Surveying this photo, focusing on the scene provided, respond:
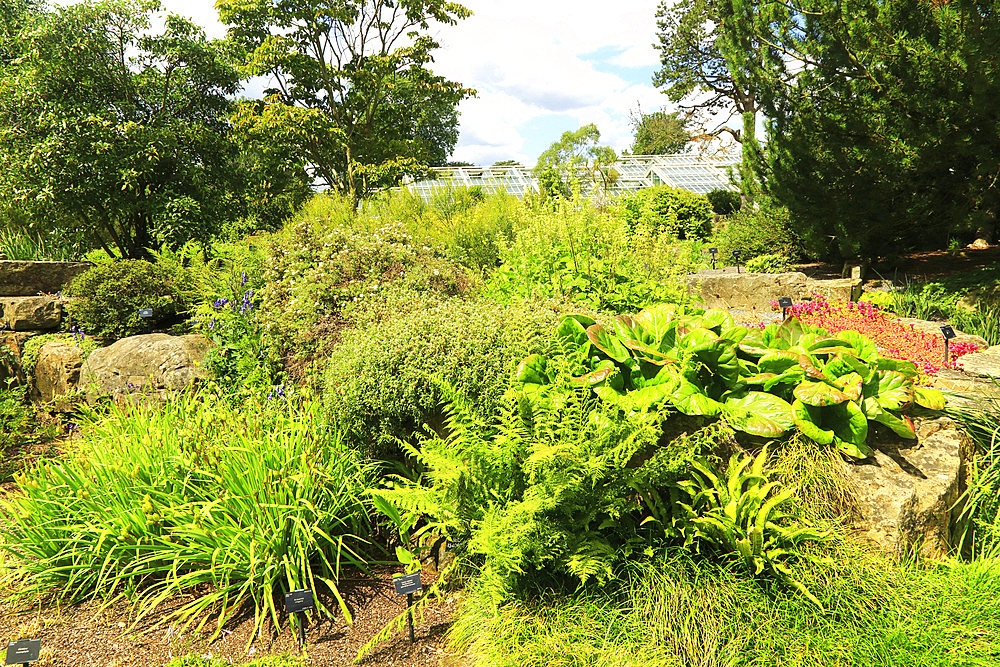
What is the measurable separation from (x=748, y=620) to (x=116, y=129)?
32.9ft

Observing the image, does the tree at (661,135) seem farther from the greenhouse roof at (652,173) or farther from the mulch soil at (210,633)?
the mulch soil at (210,633)

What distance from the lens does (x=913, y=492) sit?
245cm

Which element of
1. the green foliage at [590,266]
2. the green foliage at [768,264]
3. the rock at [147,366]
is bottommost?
the rock at [147,366]

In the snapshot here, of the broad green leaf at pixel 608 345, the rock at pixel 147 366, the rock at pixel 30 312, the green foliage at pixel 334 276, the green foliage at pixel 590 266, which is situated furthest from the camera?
the rock at pixel 30 312

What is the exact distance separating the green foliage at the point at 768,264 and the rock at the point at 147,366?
8.51 metres

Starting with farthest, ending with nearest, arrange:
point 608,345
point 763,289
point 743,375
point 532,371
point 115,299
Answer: point 763,289 < point 115,299 < point 532,371 < point 608,345 < point 743,375

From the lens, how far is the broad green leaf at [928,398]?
2678 millimetres

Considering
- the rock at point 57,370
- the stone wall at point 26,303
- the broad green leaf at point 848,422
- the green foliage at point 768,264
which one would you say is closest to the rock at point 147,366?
the rock at point 57,370

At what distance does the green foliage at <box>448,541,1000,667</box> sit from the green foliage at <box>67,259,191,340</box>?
5.55 meters

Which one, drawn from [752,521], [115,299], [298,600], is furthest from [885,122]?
[115,299]

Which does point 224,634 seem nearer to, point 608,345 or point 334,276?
point 608,345

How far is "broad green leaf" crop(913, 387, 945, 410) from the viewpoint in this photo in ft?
8.79

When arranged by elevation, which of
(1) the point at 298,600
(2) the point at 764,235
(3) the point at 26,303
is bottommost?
(1) the point at 298,600

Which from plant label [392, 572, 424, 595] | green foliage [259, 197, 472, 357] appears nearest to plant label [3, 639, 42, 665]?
plant label [392, 572, 424, 595]
